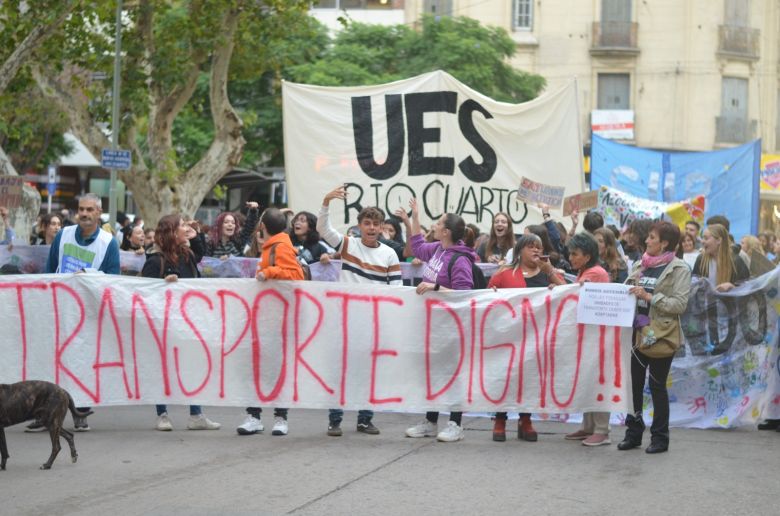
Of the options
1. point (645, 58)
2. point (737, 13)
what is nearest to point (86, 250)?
point (645, 58)

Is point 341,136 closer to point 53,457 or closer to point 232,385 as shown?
point 232,385

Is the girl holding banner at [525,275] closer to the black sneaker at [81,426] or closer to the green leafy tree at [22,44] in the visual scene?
the black sneaker at [81,426]

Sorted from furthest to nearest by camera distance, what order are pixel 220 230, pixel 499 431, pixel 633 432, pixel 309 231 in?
1. pixel 220 230
2. pixel 309 231
3. pixel 499 431
4. pixel 633 432

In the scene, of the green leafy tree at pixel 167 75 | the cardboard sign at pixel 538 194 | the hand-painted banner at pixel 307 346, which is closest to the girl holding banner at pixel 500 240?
the cardboard sign at pixel 538 194

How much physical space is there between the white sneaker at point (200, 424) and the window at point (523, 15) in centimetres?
3183

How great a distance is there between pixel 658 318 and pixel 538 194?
447 cm

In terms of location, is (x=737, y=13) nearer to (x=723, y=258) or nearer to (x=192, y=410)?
(x=723, y=258)

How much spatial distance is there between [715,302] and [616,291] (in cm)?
163

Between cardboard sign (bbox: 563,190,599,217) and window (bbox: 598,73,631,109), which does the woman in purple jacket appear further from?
window (bbox: 598,73,631,109)

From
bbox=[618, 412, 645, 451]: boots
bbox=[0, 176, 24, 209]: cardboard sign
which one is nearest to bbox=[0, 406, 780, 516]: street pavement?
bbox=[618, 412, 645, 451]: boots

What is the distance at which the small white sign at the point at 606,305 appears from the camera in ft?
29.0

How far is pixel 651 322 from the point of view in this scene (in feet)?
28.6

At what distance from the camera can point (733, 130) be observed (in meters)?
39.8

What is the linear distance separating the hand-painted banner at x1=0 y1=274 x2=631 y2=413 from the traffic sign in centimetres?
1019
